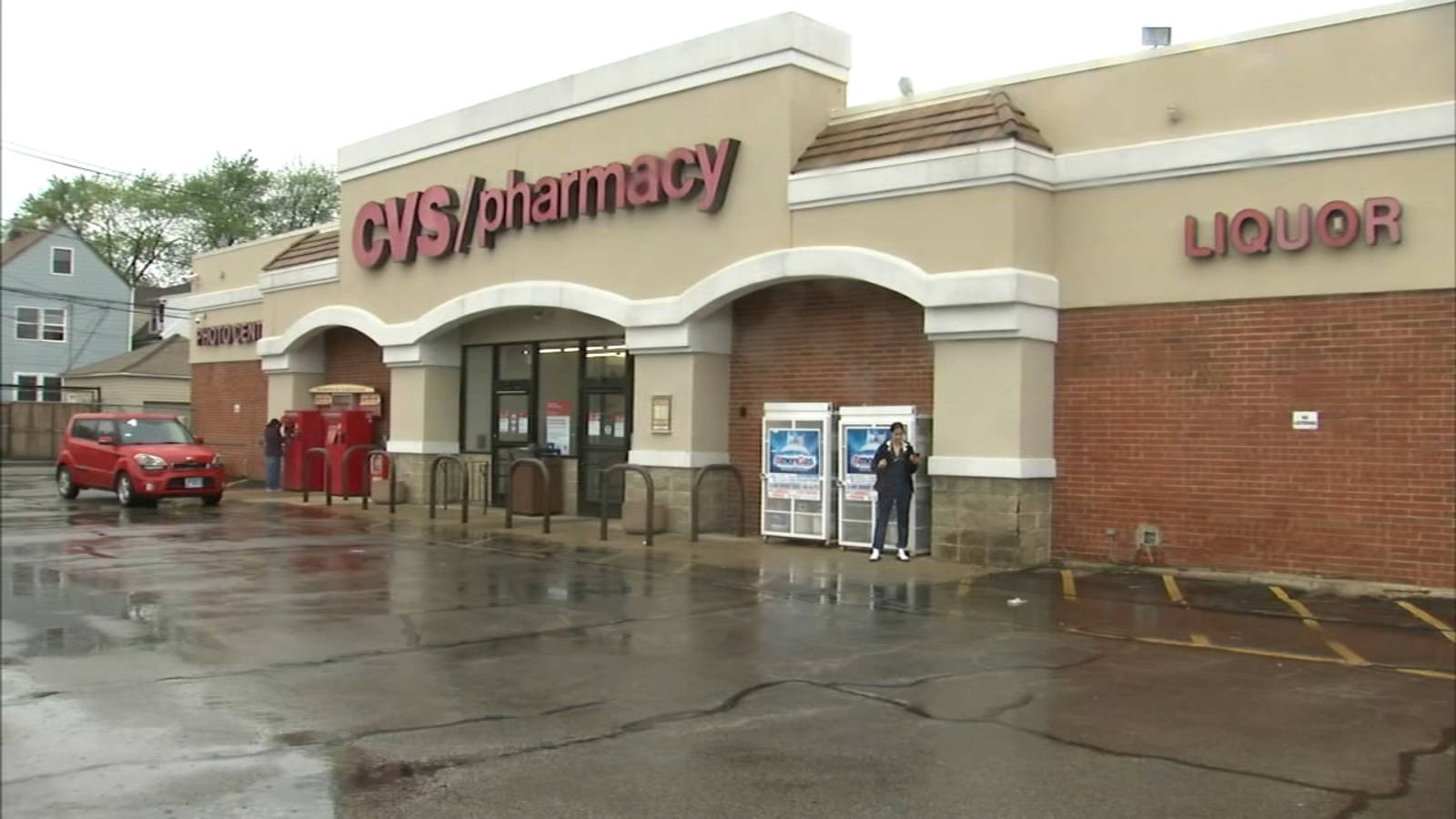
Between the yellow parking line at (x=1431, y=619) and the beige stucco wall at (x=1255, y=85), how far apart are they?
465 cm

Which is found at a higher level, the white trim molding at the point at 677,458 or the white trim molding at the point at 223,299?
the white trim molding at the point at 223,299

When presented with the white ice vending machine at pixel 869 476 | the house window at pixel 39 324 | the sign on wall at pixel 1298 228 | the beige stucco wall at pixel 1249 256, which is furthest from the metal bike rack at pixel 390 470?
the house window at pixel 39 324

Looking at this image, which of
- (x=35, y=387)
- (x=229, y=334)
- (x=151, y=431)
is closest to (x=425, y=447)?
(x=151, y=431)

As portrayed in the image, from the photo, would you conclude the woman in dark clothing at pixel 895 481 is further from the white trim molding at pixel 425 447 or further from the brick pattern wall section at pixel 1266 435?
the white trim molding at pixel 425 447

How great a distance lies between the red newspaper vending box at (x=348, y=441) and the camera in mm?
21641

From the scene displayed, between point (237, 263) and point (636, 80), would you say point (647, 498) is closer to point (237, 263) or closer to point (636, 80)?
point (636, 80)

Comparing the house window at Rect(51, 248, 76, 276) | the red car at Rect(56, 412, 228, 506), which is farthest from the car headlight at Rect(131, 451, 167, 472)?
the house window at Rect(51, 248, 76, 276)

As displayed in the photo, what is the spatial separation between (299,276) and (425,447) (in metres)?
5.51

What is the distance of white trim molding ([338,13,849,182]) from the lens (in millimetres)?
14961

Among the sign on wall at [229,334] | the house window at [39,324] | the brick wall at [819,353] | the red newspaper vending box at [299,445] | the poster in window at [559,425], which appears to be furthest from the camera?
the sign on wall at [229,334]

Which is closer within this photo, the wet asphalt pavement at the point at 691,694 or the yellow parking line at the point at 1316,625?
the wet asphalt pavement at the point at 691,694

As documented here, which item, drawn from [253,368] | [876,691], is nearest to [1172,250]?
[876,691]

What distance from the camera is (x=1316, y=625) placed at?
31.6 ft

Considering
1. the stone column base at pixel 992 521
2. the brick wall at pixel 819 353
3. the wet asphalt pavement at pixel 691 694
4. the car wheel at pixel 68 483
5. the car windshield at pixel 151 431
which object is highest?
the brick wall at pixel 819 353
